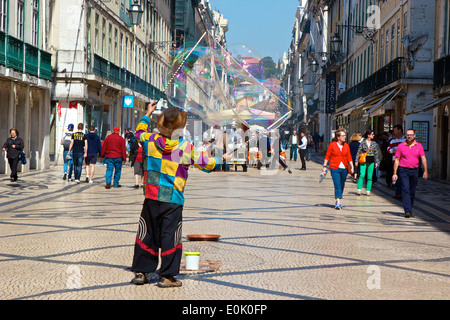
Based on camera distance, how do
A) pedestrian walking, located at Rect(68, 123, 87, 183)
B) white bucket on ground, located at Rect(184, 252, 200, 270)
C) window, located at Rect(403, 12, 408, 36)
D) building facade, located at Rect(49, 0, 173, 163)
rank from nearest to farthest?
white bucket on ground, located at Rect(184, 252, 200, 270)
pedestrian walking, located at Rect(68, 123, 87, 183)
window, located at Rect(403, 12, 408, 36)
building facade, located at Rect(49, 0, 173, 163)

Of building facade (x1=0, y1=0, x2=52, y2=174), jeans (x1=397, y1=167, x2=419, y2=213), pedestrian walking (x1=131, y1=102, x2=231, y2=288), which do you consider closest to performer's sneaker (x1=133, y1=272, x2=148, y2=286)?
pedestrian walking (x1=131, y1=102, x2=231, y2=288)

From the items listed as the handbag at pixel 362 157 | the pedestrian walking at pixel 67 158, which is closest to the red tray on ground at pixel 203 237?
the handbag at pixel 362 157

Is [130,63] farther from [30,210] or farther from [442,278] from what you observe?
[442,278]

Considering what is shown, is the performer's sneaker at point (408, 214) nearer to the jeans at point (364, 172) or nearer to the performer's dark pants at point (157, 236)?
the jeans at point (364, 172)

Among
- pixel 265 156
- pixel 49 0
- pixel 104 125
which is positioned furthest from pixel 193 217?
pixel 104 125

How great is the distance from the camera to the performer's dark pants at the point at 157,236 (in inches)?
284

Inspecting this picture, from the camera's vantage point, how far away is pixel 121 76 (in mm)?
42500

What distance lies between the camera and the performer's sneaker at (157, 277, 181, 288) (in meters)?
7.04

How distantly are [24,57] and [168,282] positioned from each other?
69.2 ft

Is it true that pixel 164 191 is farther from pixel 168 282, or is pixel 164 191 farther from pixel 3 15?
pixel 3 15

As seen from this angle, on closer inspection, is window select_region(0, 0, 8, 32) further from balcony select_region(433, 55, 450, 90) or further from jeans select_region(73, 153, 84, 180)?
balcony select_region(433, 55, 450, 90)

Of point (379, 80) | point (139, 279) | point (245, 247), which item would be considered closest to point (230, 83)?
point (379, 80)

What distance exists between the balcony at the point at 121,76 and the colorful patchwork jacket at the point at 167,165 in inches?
1142

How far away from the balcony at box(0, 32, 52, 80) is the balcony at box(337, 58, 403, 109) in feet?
48.4
